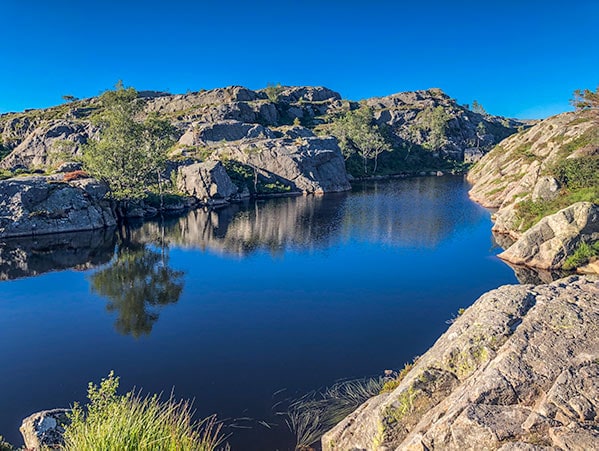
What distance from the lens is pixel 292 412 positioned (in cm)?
1953

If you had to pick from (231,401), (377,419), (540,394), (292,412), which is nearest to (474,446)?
(540,394)

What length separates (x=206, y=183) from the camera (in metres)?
94.3

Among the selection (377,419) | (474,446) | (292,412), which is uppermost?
(474,446)

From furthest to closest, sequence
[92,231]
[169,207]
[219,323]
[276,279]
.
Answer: [169,207]
[92,231]
[276,279]
[219,323]

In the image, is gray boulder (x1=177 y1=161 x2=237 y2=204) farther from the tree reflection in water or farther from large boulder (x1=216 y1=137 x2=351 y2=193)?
the tree reflection in water

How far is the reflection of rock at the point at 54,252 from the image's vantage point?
45844 millimetres

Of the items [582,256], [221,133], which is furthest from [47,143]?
[582,256]

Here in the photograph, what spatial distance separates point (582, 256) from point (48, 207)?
7124 cm

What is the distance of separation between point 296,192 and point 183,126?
6267 cm

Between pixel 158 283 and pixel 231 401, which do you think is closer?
pixel 231 401

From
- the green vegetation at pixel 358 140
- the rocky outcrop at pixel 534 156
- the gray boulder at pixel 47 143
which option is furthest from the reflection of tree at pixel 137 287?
the green vegetation at pixel 358 140

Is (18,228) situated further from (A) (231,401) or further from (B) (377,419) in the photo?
(B) (377,419)

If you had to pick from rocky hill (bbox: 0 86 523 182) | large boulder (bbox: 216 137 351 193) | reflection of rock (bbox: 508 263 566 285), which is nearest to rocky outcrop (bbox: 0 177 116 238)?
rocky hill (bbox: 0 86 523 182)

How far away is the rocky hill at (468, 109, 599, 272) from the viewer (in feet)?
125
